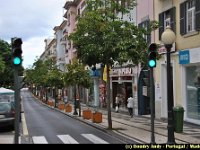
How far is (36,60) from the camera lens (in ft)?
303

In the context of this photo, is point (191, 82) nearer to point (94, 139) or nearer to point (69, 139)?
point (94, 139)

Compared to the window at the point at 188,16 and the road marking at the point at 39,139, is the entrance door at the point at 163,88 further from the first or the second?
the road marking at the point at 39,139

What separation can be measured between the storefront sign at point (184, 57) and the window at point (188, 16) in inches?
43.0

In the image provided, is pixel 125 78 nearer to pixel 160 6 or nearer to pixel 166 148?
pixel 160 6

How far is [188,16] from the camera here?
2514 cm

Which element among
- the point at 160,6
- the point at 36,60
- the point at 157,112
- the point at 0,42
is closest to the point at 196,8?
the point at 160,6

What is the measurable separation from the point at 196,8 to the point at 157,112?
8.40m

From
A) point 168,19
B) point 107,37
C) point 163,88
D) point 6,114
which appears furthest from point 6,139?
point 168,19

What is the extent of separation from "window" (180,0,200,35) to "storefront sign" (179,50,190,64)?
109cm

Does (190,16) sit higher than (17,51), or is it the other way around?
(190,16)

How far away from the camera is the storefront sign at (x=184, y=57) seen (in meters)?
24.7

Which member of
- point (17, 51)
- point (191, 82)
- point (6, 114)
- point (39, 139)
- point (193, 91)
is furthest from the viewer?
point (191, 82)

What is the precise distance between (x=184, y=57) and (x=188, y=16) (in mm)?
2280

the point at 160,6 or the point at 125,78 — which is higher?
the point at 160,6
